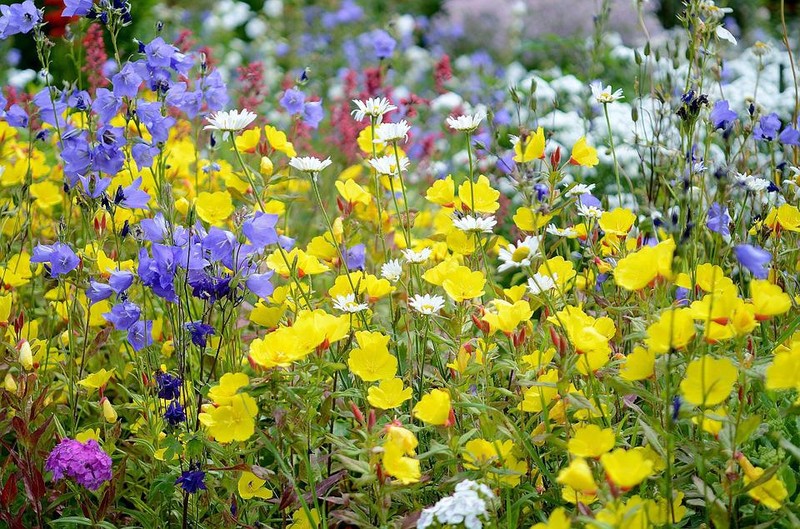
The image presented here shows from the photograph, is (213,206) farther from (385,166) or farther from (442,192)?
(442,192)

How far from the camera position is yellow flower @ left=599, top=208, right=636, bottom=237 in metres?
1.92

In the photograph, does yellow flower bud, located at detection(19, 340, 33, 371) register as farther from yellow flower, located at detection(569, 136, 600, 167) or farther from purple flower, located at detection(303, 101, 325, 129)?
yellow flower, located at detection(569, 136, 600, 167)

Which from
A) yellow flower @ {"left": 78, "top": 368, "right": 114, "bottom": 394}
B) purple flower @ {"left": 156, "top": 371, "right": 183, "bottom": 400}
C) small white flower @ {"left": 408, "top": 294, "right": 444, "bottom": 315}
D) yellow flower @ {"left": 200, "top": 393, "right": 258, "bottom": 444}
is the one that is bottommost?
yellow flower @ {"left": 78, "top": 368, "right": 114, "bottom": 394}

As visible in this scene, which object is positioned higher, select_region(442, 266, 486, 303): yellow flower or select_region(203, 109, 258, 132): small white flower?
select_region(203, 109, 258, 132): small white flower

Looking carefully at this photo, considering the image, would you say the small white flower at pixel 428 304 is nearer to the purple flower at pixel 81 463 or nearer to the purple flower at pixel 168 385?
the purple flower at pixel 168 385

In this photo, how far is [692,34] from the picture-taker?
2.02 metres

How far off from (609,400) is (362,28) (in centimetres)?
706

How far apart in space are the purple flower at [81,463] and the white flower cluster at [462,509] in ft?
2.12

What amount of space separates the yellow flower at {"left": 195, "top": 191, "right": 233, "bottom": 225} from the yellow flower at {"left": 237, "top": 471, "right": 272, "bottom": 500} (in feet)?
2.03

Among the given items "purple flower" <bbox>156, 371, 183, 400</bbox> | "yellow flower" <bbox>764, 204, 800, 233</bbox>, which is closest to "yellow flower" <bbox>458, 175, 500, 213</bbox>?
"yellow flower" <bbox>764, 204, 800, 233</bbox>

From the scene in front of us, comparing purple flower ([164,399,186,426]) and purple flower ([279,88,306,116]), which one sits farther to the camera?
purple flower ([279,88,306,116])

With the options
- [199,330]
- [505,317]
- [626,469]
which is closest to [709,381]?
[626,469]

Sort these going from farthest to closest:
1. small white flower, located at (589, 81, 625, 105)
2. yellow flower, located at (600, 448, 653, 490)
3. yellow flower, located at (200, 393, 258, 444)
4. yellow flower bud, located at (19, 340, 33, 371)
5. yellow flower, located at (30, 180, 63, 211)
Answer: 1. yellow flower, located at (30, 180, 63, 211)
2. small white flower, located at (589, 81, 625, 105)
3. yellow flower bud, located at (19, 340, 33, 371)
4. yellow flower, located at (200, 393, 258, 444)
5. yellow flower, located at (600, 448, 653, 490)

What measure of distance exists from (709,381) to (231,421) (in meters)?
0.82
